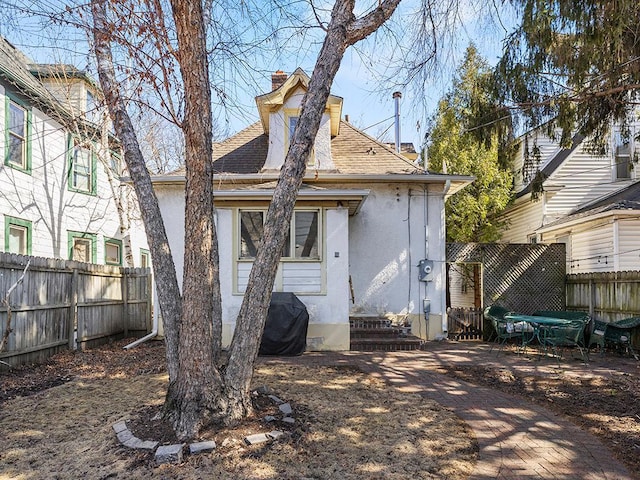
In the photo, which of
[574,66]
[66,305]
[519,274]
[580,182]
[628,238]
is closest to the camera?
[574,66]

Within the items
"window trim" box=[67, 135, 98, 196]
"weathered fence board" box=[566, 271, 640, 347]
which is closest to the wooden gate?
"weathered fence board" box=[566, 271, 640, 347]

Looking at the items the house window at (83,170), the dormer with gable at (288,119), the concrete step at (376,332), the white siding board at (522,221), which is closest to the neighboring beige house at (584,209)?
the white siding board at (522,221)

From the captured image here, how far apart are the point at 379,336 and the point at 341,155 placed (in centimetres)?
481

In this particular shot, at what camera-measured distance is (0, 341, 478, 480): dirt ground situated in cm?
353

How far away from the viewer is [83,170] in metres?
13.8

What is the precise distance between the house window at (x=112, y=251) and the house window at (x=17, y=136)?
4244 millimetres

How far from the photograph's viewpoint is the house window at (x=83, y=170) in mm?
13289

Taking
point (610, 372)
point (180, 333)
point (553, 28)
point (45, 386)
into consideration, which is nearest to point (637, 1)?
point (553, 28)

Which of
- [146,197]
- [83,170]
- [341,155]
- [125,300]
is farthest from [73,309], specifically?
[341,155]

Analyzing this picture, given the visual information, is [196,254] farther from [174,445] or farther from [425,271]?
[425,271]

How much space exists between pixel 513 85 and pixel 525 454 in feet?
18.3

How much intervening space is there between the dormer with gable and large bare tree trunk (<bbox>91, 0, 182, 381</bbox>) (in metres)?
6.04

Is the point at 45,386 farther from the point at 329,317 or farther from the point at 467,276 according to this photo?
the point at 467,276

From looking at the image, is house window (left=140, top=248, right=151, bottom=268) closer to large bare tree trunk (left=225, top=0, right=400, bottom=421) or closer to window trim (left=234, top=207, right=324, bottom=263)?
window trim (left=234, top=207, right=324, bottom=263)
